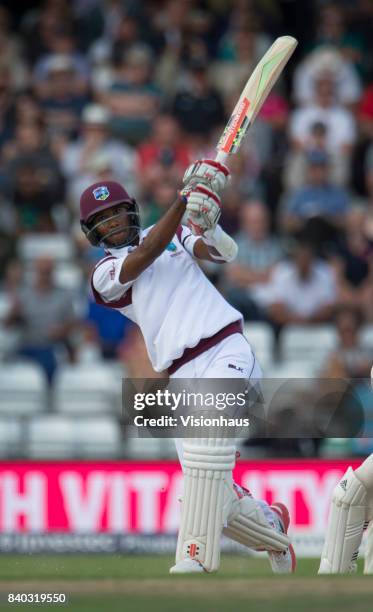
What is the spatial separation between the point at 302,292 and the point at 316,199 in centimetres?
108

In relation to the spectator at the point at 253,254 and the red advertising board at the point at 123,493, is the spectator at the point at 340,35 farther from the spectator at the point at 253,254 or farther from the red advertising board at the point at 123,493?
the red advertising board at the point at 123,493

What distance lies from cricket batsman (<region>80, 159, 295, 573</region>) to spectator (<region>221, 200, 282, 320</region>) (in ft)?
15.4

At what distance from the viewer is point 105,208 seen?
6441 mm

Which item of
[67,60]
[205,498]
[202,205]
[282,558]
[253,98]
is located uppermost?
[67,60]

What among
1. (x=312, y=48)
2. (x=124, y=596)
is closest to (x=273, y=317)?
(x=312, y=48)

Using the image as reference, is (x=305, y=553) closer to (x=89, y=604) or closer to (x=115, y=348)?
(x=115, y=348)

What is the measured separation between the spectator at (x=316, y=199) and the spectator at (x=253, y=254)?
0.29 meters

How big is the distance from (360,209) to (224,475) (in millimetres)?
6177

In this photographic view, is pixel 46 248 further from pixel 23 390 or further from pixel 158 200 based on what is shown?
pixel 23 390

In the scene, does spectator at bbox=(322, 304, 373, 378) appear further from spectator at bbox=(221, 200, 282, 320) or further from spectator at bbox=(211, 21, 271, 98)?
spectator at bbox=(211, 21, 271, 98)

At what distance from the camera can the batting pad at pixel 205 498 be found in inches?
237

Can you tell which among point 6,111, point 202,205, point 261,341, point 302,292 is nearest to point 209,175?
point 202,205

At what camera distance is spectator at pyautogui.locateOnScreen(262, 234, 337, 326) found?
36.5ft

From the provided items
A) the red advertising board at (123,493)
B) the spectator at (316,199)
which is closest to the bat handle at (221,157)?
the red advertising board at (123,493)
